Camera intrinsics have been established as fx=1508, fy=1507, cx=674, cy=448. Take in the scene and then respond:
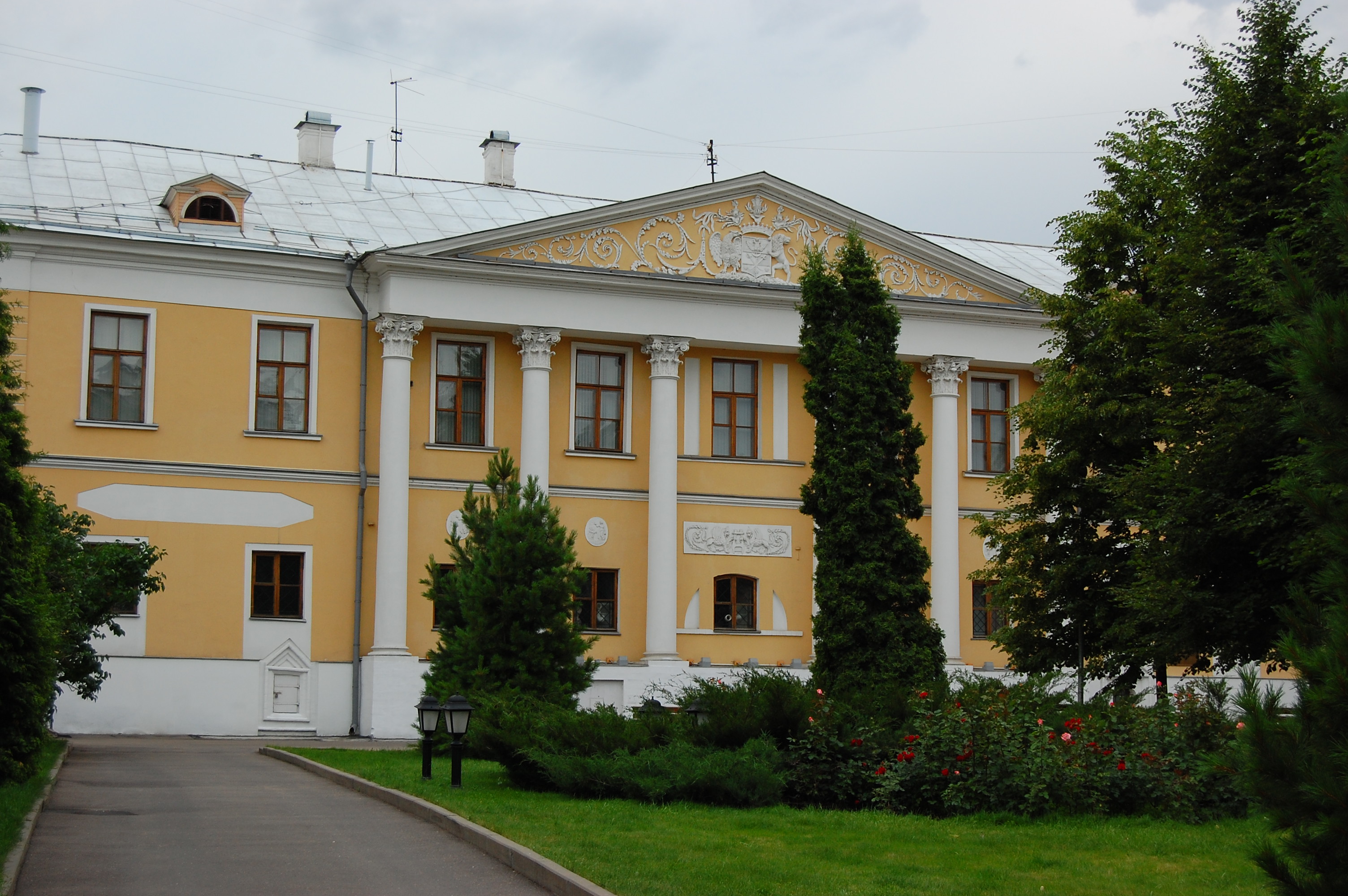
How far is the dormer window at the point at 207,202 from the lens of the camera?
30.6 m

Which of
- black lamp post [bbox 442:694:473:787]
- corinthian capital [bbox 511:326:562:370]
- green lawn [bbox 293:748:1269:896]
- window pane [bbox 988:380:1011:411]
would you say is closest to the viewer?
green lawn [bbox 293:748:1269:896]

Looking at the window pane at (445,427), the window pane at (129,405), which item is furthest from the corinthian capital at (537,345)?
the window pane at (129,405)

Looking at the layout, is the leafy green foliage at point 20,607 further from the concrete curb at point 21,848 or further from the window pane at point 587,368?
the window pane at point 587,368

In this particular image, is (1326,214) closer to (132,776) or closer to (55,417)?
(132,776)

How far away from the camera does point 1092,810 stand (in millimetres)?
12883

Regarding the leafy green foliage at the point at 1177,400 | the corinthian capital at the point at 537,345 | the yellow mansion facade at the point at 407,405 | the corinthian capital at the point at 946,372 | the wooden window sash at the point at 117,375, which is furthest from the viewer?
the corinthian capital at the point at 946,372

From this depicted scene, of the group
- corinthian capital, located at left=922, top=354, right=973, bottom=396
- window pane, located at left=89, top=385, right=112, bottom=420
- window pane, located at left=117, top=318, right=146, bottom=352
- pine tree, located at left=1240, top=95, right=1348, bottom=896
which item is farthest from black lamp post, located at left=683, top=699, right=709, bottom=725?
corinthian capital, located at left=922, top=354, right=973, bottom=396

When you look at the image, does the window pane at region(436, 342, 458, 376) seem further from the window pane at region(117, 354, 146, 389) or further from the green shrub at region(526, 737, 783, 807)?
the green shrub at region(526, 737, 783, 807)

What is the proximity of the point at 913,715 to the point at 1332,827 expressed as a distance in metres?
10.0

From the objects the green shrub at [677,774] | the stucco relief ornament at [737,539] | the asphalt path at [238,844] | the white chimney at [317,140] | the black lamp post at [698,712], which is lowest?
the asphalt path at [238,844]

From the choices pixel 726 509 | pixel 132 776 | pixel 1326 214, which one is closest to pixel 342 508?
pixel 726 509

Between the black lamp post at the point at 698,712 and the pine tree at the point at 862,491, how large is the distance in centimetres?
279

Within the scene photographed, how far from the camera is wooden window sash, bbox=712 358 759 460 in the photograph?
33250 mm

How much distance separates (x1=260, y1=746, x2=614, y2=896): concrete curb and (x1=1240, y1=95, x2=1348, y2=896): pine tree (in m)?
4.60
